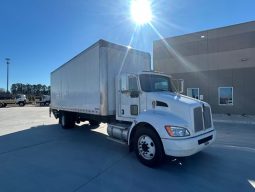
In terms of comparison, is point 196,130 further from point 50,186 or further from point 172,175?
point 50,186

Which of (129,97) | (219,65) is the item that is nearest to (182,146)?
(129,97)

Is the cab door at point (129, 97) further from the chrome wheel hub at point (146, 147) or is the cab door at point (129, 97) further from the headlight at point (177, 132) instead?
the headlight at point (177, 132)

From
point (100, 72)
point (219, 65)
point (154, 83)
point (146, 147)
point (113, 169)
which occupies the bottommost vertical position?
point (113, 169)

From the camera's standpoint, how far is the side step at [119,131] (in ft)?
23.4

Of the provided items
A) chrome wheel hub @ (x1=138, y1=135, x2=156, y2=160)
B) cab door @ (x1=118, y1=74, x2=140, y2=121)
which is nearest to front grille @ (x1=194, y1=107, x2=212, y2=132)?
chrome wheel hub @ (x1=138, y1=135, x2=156, y2=160)

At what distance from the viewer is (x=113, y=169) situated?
575 cm

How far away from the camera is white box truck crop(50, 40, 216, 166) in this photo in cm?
558

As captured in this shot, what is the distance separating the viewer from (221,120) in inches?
619

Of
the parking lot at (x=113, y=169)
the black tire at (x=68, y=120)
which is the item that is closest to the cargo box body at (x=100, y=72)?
the black tire at (x=68, y=120)

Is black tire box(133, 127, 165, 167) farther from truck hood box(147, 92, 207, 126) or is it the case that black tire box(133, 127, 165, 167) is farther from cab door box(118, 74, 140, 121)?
cab door box(118, 74, 140, 121)

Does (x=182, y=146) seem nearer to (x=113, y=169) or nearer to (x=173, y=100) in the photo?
(x=173, y=100)

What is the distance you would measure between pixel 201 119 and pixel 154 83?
182 cm

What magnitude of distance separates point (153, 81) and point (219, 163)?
291cm

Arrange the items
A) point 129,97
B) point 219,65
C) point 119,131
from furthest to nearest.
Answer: point 219,65 → point 119,131 → point 129,97
